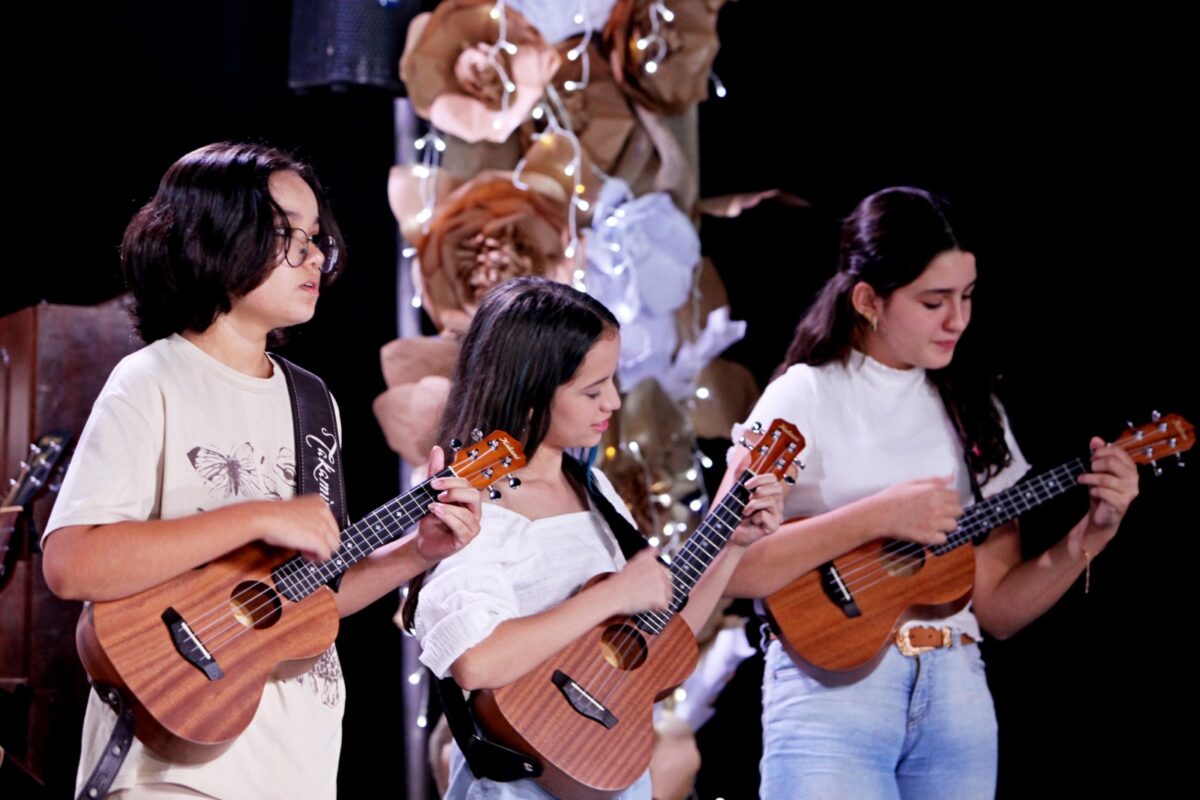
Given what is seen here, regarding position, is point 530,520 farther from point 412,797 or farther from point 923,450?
point 412,797

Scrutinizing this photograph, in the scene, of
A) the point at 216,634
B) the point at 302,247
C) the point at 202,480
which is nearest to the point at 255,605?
the point at 216,634

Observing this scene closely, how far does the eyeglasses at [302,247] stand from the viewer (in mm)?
1977

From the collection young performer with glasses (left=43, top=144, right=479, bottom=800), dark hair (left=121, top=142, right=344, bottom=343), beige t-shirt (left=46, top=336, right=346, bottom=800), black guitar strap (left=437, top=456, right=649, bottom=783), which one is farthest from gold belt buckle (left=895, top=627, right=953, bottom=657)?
dark hair (left=121, top=142, right=344, bottom=343)

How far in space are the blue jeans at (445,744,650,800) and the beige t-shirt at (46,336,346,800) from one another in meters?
0.25

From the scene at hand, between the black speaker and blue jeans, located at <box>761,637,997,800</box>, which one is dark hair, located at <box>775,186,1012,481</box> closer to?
blue jeans, located at <box>761,637,997,800</box>

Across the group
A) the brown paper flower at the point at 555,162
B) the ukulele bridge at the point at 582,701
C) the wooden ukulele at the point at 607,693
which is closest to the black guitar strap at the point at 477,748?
the wooden ukulele at the point at 607,693

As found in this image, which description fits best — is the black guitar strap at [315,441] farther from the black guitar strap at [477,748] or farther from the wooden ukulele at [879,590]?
the wooden ukulele at [879,590]

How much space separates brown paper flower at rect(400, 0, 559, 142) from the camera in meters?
3.22

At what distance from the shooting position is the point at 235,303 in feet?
6.44

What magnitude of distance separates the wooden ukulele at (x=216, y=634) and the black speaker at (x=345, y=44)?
5.11ft

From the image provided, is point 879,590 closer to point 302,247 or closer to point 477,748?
point 477,748

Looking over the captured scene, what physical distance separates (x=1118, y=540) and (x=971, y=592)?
3.33ft

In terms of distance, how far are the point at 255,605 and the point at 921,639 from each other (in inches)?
47.7

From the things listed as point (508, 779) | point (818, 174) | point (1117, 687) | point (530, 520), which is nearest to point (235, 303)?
point (530, 520)
